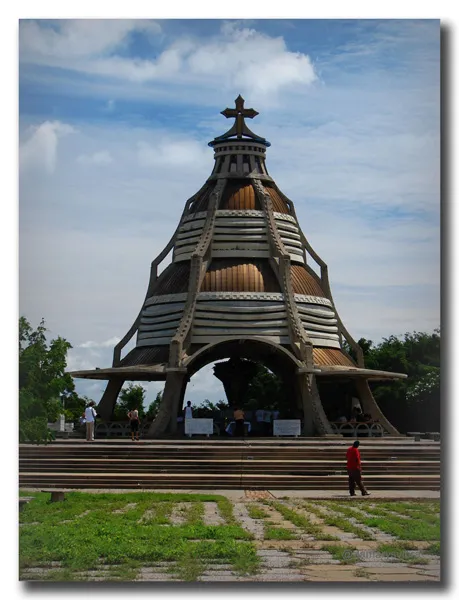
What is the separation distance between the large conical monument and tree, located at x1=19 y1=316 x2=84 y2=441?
1923 cm

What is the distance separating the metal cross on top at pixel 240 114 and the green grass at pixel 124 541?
24.8m

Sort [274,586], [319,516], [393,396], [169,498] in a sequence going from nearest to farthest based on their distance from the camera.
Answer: [274,586]
[319,516]
[169,498]
[393,396]

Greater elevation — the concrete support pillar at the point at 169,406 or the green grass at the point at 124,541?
the concrete support pillar at the point at 169,406

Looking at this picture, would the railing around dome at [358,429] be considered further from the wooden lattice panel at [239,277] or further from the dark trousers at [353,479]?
the dark trousers at [353,479]

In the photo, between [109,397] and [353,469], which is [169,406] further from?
[353,469]

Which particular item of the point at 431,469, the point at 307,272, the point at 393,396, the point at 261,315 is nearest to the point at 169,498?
the point at 431,469

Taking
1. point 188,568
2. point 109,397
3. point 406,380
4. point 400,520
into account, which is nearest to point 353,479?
point 400,520

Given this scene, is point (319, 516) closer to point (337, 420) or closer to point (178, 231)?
point (337, 420)

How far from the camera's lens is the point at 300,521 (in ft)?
64.1

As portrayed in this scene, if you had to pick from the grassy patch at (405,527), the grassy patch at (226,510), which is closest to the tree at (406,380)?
the grassy patch at (226,510)

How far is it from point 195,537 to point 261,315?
25.2 meters

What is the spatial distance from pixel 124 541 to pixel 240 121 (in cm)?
3011

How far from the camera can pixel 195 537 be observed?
17.3m

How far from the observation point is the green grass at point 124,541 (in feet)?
49.3
